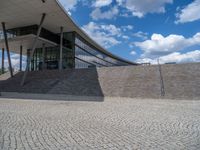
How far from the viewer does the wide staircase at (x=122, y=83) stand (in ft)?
63.8

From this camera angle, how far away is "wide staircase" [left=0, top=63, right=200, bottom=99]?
19.4 meters

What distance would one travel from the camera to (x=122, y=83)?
74.1ft

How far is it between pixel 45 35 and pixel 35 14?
7.17 meters

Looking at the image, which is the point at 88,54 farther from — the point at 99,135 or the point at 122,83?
the point at 99,135

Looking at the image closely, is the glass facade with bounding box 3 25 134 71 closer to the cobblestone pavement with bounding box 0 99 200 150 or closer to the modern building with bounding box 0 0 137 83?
the modern building with bounding box 0 0 137 83

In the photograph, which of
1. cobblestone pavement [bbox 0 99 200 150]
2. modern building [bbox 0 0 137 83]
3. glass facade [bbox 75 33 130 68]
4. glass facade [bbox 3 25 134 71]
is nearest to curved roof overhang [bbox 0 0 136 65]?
modern building [bbox 0 0 137 83]

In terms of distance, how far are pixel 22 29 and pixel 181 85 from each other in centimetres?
2892

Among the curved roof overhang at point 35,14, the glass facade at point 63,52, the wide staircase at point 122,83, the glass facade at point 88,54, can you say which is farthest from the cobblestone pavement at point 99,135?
the glass facade at point 88,54

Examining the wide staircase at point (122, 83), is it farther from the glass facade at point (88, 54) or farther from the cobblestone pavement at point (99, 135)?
the glass facade at point (88, 54)

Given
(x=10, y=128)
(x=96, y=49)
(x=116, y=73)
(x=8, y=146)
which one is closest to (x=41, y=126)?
(x=10, y=128)

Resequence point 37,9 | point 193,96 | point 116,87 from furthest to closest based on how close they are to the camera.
→ point 37,9, point 116,87, point 193,96

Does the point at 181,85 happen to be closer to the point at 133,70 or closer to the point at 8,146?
the point at 133,70

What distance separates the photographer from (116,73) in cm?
2562

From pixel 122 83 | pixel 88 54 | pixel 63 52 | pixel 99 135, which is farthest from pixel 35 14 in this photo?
pixel 99 135
